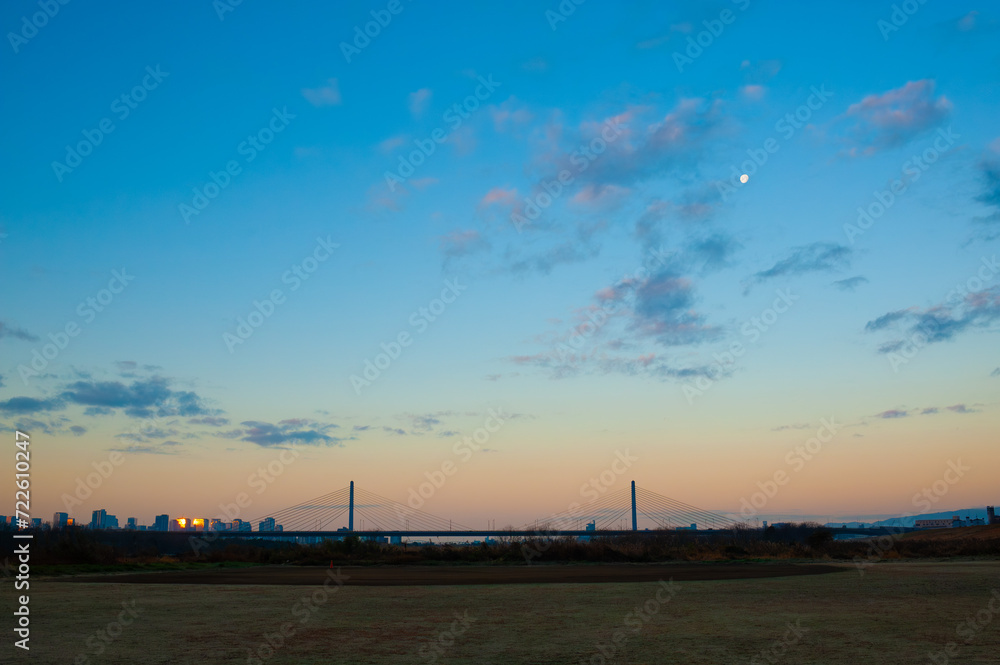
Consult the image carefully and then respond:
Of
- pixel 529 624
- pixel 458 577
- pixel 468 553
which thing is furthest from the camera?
pixel 468 553

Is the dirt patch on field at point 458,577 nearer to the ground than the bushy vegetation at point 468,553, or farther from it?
farther from it

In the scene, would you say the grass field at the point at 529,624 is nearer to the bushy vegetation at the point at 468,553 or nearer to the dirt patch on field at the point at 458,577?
the dirt patch on field at the point at 458,577

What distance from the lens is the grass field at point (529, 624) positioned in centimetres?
1012

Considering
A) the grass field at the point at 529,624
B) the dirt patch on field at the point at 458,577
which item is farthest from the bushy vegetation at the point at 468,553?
the grass field at the point at 529,624

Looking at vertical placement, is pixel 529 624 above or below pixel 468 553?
above

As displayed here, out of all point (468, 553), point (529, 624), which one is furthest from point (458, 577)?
point (468, 553)

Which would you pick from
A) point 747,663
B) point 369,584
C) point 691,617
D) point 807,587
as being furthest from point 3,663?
point 807,587

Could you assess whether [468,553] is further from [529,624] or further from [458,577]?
[529,624]

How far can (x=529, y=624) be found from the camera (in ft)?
44.7

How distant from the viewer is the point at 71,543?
45.6 m

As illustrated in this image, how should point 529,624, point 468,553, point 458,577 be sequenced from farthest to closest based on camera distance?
point 468,553 < point 458,577 < point 529,624

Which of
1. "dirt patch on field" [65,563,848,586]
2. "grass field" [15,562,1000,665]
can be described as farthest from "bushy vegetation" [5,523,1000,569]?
"grass field" [15,562,1000,665]

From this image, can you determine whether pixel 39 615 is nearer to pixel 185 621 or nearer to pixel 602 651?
pixel 185 621

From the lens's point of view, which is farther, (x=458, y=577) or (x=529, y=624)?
(x=458, y=577)
